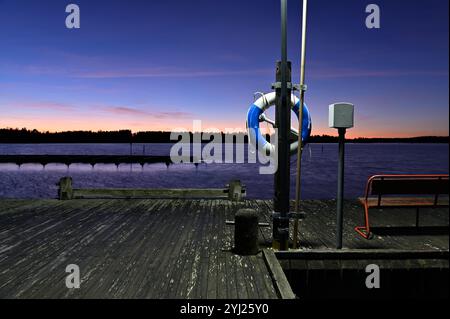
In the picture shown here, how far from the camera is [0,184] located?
164 ft

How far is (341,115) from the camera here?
479cm

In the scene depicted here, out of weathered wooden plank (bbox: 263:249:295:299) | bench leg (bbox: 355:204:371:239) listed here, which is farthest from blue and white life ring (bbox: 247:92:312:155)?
weathered wooden plank (bbox: 263:249:295:299)

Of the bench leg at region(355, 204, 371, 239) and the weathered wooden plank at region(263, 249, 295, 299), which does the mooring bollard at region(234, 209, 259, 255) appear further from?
the bench leg at region(355, 204, 371, 239)

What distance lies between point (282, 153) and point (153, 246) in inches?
95.5

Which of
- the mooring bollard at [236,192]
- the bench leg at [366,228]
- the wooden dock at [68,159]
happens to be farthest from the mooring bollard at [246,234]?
the wooden dock at [68,159]

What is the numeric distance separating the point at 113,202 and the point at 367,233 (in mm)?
6279

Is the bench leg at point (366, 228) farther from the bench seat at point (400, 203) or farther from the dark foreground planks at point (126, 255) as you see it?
the dark foreground planks at point (126, 255)

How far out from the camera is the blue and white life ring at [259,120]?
20.0 feet

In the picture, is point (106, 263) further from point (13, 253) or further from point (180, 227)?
point (180, 227)

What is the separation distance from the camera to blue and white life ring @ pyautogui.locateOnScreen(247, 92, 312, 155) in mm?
6086

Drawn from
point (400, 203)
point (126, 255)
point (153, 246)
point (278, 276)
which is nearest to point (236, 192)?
point (153, 246)

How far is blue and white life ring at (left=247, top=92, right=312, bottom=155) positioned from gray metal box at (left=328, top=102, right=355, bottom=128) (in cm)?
126
